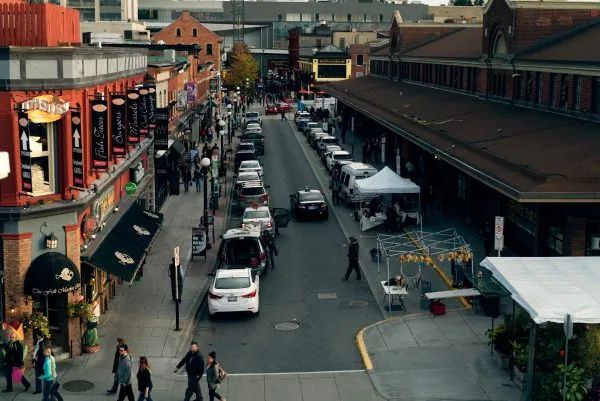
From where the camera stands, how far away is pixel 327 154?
62.8 meters

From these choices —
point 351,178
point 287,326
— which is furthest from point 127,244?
point 351,178

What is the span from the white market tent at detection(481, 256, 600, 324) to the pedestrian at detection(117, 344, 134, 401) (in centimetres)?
856

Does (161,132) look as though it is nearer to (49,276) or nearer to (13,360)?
(49,276)

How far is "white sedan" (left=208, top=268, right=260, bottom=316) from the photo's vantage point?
26.6 m

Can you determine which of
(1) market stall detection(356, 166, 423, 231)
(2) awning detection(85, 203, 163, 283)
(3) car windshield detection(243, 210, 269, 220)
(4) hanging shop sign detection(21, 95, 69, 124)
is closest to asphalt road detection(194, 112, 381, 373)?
(3) car windshield detection(243, 210, 269, 220)

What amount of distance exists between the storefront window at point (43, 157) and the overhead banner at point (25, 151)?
95cm

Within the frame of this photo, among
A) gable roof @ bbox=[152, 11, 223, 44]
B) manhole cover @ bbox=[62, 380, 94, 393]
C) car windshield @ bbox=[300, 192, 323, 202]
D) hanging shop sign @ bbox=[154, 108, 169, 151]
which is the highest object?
gable roof @ bbox=[152, 11, 223, 44]

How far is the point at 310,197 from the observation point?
1751 inches

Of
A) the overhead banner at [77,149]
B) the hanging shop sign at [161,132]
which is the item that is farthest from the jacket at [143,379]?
the hanging shop sign at [161,132]

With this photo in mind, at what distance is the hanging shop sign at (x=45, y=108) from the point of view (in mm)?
20859

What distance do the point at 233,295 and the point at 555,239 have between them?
1065cm

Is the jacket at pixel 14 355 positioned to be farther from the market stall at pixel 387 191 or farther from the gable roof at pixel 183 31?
the gable roof at pixel 183 31

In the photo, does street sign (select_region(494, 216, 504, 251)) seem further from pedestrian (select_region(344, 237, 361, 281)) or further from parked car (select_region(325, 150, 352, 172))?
parked car (select_region(325, 150, 352, 172))

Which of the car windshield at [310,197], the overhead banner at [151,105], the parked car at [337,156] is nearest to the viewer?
the overhead banner at [151,105]
